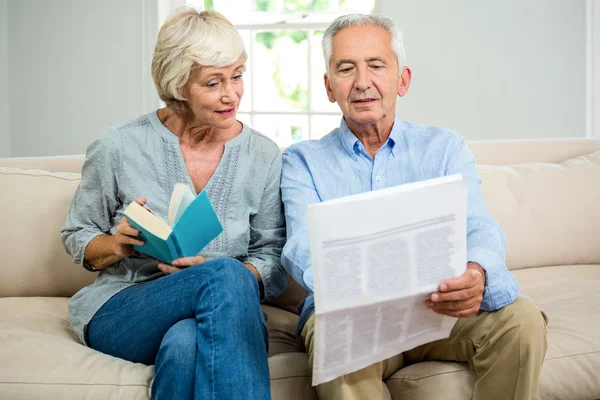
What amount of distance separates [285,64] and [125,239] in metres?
2.38

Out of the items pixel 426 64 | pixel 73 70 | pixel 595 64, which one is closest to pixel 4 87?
pixel 73 70

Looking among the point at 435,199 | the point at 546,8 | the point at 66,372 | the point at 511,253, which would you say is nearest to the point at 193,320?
the point at 66,372

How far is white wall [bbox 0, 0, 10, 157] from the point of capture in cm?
367

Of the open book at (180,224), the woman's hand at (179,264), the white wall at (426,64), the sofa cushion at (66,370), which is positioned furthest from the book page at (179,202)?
the white wall at (426,64)

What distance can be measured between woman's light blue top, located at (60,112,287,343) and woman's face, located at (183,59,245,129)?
12 centimetres

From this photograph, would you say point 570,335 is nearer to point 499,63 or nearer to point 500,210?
point 500,210

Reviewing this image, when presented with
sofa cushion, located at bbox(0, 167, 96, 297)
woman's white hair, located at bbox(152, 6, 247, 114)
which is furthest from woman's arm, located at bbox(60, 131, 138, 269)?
sofa cushion, located at bbox(0, 167, 96, 297)

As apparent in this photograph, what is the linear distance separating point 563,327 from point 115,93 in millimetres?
2703

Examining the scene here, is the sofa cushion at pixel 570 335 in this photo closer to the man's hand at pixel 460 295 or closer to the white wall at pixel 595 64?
the man's hand at pixel 460 295

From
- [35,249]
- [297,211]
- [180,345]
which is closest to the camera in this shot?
[180,345]

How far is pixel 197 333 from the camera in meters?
1.39

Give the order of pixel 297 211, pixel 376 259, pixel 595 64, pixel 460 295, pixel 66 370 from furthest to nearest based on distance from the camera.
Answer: pixel 595 64 < pixel 297 211 < pixel 66 370 < pixel 460 295 < pixel 376 259

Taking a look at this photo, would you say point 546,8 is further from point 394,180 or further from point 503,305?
point 503,305

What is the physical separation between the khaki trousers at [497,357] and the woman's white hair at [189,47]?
0.71m
